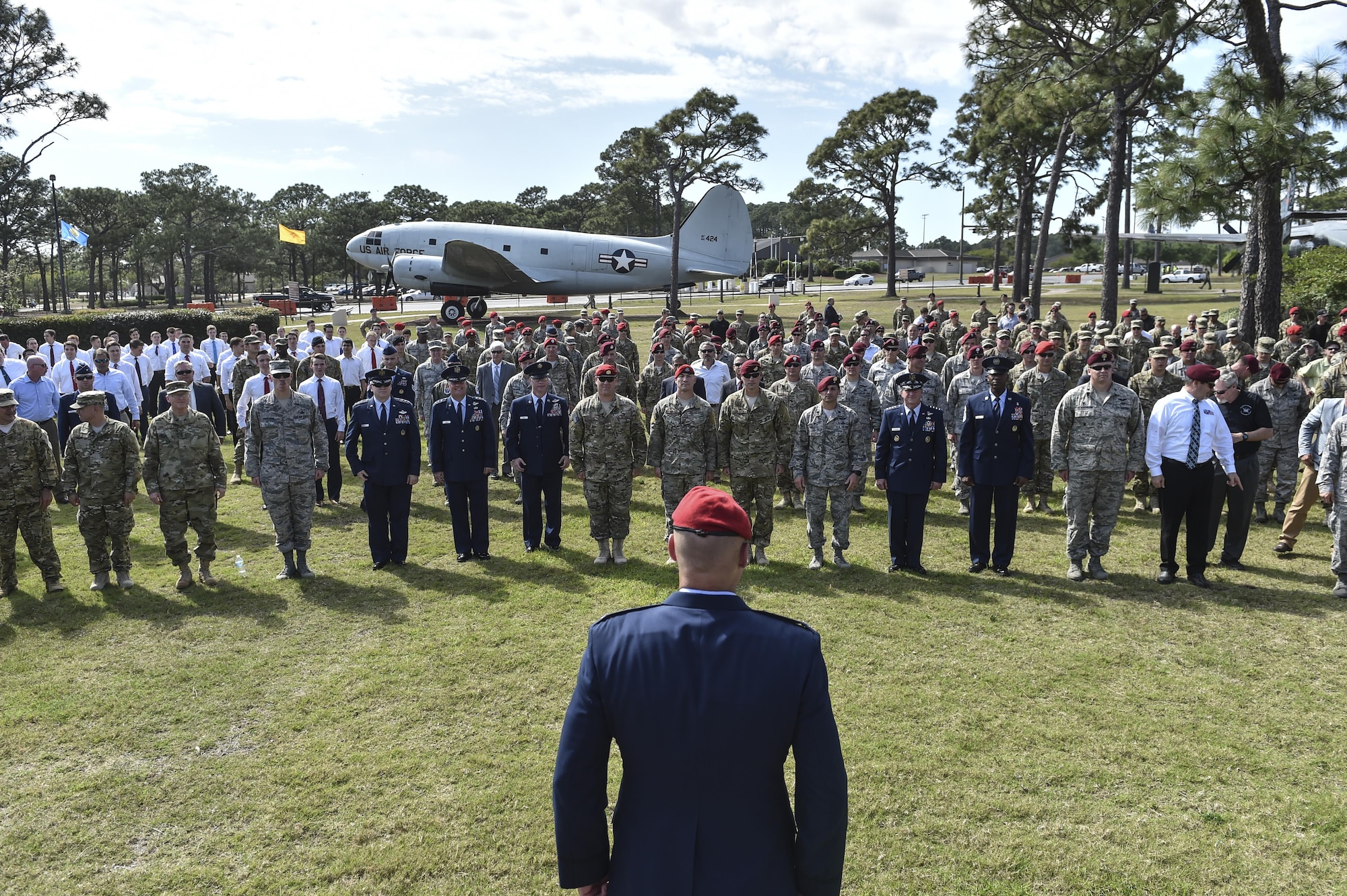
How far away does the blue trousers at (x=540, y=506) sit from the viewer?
8805mm

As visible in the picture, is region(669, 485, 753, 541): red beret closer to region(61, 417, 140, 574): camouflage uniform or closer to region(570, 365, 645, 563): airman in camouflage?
region(570, 365, 645, 563): airman in camouflage

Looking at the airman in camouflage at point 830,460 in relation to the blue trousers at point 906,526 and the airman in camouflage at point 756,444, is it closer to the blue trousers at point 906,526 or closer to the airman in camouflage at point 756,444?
the airman in camouflage at point 756,444

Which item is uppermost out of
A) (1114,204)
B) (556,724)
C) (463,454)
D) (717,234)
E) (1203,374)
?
(717,234)

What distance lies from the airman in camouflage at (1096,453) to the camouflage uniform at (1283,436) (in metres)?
3.03

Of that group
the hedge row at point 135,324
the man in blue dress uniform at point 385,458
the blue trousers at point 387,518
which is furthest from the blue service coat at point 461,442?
the hedge row at point 135,324

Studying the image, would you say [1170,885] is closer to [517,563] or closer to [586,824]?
[586,824]

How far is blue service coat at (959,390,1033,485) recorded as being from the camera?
25.3 feet

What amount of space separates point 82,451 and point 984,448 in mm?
8483

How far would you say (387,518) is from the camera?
8453 mm

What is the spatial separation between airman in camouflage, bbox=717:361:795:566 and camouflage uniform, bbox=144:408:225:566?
4.91 metres

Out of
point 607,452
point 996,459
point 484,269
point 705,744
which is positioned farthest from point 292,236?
point 705,744

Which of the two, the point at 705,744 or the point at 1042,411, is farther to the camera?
the point at 1042,411

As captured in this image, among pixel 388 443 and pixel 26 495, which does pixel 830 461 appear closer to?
pixel 388 443

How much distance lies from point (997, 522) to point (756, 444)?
97.9 inches
